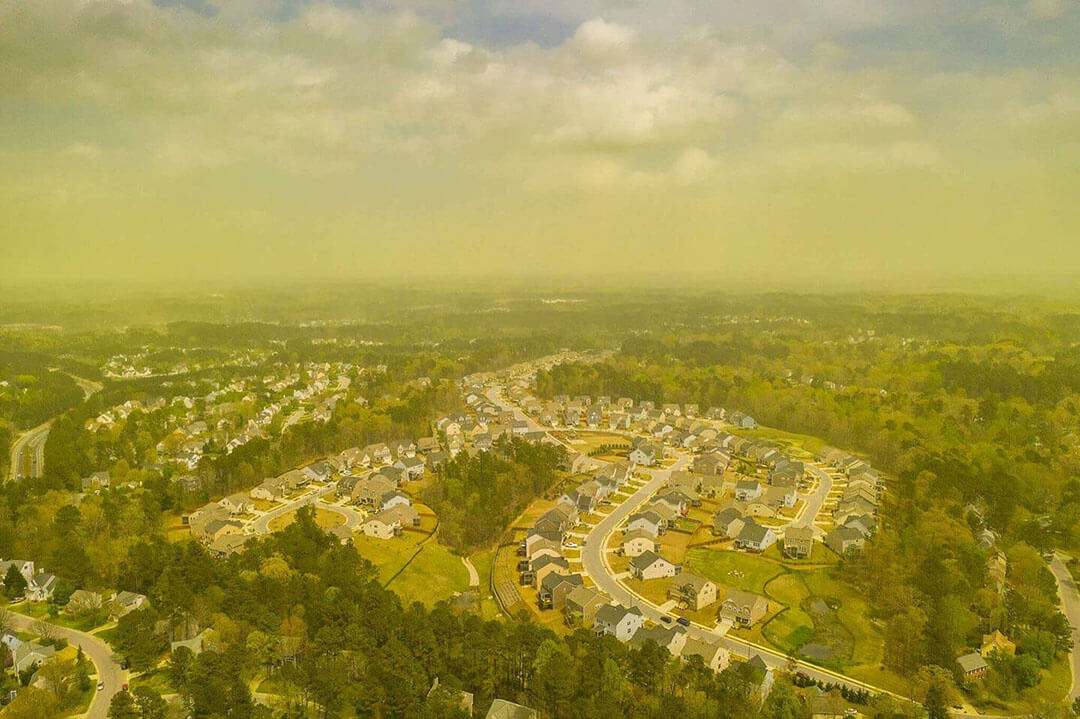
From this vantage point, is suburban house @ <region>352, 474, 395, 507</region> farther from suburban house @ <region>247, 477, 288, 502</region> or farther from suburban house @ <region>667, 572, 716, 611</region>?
suburban house @ <region>667, 572, 716, 611</region>

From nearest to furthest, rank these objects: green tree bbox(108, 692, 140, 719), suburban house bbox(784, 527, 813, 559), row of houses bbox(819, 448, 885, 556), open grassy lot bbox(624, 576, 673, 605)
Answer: green tree bbox(108, 692, 140, 719)
open grassy lot bbox(624, 576, 673, 605)
suburban house bbox(784, 527, 813, 559)
row of houses bbox(819, 448, 885, 556)

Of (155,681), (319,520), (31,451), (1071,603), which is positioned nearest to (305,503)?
(319,520)

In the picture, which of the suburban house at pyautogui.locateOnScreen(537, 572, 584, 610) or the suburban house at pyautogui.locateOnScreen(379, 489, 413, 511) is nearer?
the suburban house at pyautogui.locateOnScreen(537, 572, 584, 610)

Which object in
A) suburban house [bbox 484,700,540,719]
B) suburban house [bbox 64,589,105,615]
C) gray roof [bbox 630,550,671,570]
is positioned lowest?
gray roof [bbox 630,550,671,570]

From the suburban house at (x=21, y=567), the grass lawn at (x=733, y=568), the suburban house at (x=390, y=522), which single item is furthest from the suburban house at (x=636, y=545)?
the suburban house at (x=21, y=567)

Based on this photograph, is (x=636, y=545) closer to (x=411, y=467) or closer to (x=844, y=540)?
A: (x=844, y=540)

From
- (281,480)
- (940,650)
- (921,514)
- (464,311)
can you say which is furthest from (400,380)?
(464,311)

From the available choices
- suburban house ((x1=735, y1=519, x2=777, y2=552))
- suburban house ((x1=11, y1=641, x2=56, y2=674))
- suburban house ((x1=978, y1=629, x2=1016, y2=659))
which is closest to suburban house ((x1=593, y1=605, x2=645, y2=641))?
suburban house ((x1=735, y1=519, x2=777, y2=552))
